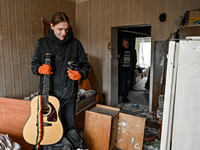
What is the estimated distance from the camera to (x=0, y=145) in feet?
3.81

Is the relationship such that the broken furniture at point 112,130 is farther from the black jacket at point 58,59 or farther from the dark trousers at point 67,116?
the black jacket at point 58,59

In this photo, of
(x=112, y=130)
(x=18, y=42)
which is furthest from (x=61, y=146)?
(x=18, y=42)

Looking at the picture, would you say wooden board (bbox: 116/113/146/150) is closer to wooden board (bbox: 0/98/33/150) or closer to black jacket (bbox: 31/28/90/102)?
black jacket (bbox: 31/28/90/102)

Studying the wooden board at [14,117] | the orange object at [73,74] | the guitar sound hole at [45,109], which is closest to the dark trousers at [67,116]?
the guitar sound hole at [45,109]

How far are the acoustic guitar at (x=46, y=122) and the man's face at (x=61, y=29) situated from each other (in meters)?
0.19

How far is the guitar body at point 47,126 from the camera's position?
4.50ft

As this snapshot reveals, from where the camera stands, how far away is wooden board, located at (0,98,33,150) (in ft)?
5.44

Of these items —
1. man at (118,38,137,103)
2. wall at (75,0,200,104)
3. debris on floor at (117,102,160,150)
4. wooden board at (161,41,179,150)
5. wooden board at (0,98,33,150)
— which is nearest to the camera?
wooden board at (161,41,179,150)

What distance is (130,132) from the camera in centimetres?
173

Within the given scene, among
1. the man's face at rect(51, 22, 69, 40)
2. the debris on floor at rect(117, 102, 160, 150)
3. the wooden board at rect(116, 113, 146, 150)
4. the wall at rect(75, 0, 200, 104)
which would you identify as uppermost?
the wall at rect(75, 0, 200, 104)

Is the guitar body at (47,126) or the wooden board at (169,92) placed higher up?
the wooden board at (169,92)

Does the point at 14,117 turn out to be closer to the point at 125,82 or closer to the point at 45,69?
the point at 45,69

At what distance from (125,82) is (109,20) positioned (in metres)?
1.55

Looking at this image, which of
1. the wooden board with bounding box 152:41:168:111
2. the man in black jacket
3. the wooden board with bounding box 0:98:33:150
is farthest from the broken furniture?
the wooden board with bounding box 152:41:168:111
